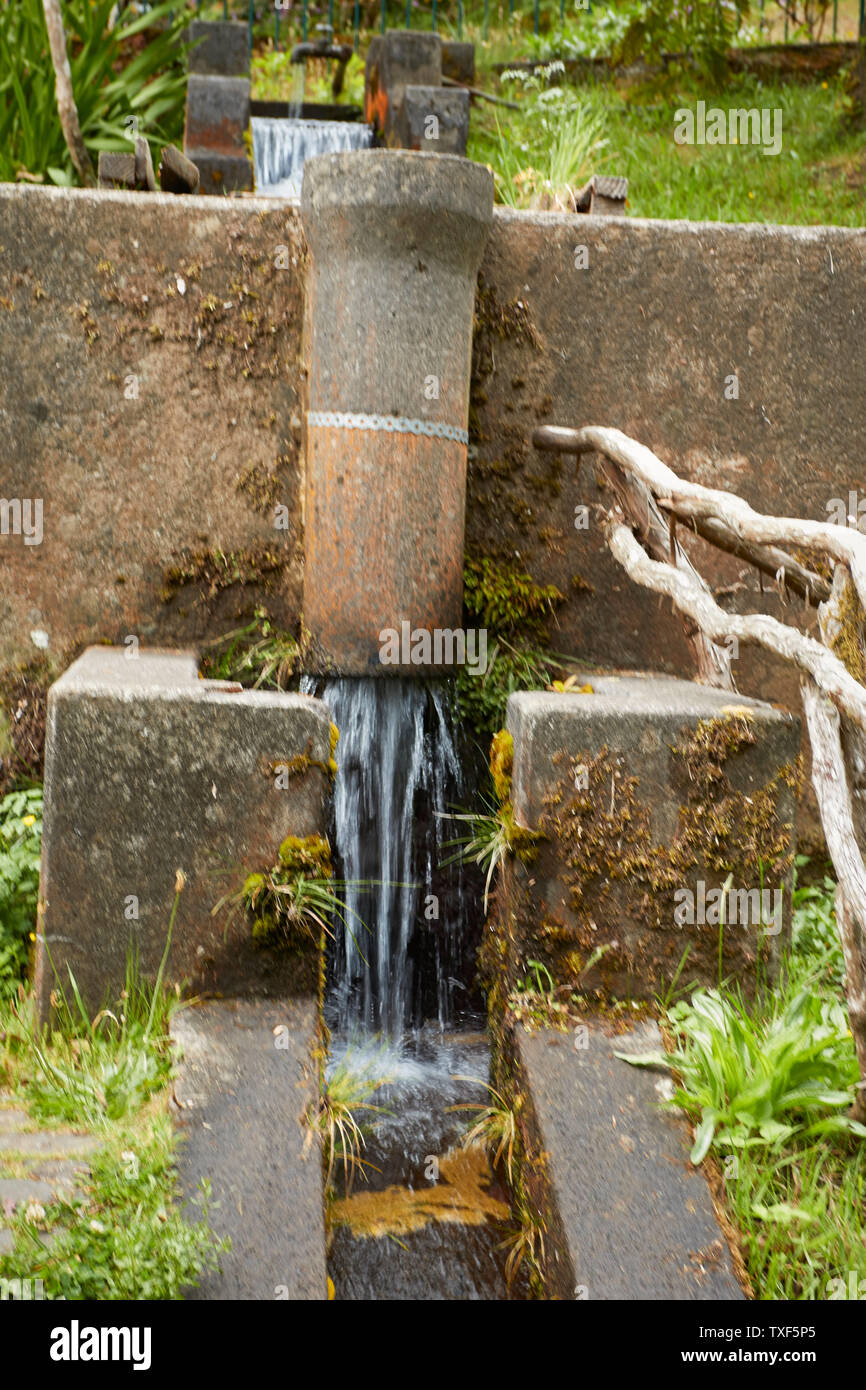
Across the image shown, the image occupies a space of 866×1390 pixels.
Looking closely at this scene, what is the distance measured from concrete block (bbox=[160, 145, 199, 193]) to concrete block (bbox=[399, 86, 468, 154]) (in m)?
2.01

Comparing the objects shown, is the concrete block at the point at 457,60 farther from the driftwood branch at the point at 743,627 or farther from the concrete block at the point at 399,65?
the driftwood branch at the point at 743,627

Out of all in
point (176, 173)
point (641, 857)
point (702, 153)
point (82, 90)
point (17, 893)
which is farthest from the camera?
point (702, 153)

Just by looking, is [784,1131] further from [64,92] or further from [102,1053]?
[64,92]

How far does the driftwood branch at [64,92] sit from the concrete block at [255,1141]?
5.04 metres

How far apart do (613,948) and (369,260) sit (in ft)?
8.14

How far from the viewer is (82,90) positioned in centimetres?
712

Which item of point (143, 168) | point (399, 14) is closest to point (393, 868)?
point (143, 168)

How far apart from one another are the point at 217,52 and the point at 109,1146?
7409 millimetres

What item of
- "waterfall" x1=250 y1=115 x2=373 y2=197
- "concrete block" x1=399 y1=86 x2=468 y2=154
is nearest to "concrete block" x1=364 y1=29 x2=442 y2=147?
"waterfall" x1=250 y1=115 x2=373 y2=197

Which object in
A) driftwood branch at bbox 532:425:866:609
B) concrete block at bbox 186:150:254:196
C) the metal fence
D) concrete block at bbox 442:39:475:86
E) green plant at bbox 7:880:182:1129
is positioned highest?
the metal fence

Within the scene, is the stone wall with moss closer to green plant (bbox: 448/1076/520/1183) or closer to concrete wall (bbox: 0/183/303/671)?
green plant (bbox: 448/1076/520/1183)

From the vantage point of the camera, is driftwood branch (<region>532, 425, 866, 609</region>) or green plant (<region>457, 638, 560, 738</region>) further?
green plant (<region>457, 638, 560, 738</region>)

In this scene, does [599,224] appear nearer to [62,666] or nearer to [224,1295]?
[62,666]

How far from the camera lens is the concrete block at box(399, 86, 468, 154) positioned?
22.3 ft
